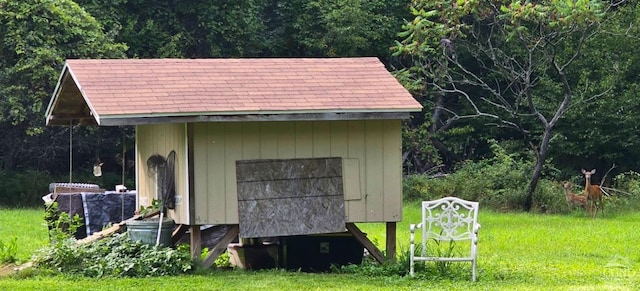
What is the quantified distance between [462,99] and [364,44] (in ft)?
13.1

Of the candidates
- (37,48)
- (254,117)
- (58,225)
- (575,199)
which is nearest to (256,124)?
(254,117)

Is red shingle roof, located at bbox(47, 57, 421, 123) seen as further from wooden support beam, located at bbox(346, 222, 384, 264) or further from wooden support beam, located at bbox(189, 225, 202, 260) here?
wooden support beam, located at bbox(346, 222, 384, 264)

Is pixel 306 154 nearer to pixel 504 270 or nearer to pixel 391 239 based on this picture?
pixel 391 239

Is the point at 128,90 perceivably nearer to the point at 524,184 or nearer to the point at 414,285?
the point at 414,285

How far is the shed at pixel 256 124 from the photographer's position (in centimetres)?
1216

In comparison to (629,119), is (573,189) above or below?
below

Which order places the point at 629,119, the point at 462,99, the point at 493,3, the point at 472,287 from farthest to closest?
the point at 462,99
the point at 629,119
the point at 493,3
the point at 472,287

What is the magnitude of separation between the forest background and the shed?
31.4 ft

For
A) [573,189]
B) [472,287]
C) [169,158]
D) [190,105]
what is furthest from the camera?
[573,189]

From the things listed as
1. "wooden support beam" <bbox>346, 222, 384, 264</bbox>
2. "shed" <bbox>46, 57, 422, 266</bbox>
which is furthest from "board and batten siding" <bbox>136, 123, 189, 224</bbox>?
"wooden support beam" <bbox>346, 222, 384, 264</bbox>

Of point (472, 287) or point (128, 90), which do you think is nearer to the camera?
point (472, 287)

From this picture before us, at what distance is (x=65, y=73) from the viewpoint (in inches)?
Result: 519

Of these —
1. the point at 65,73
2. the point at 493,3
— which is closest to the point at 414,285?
the point at 65,73

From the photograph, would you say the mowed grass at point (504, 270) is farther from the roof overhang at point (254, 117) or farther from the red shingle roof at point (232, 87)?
the red shingle roof at point (232, 87)
